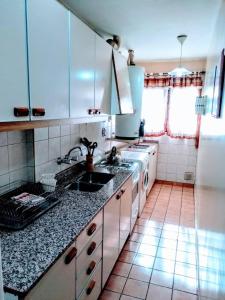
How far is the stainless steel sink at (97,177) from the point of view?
2338 mm

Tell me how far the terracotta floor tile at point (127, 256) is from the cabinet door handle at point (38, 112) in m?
1.77

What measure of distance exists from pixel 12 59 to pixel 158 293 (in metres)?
2.02

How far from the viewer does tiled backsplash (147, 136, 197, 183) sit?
4.39 meters

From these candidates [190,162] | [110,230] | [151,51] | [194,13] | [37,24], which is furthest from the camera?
[190,162]

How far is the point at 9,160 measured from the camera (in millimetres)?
1559

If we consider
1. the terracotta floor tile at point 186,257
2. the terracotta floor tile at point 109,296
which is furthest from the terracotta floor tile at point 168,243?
the terracotta floor tile at point 109,296

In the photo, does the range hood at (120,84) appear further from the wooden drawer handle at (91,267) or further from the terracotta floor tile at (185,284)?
the terracotta floor tile at (185,284)

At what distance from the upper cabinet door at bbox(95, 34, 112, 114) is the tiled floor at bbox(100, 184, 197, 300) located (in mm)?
1534

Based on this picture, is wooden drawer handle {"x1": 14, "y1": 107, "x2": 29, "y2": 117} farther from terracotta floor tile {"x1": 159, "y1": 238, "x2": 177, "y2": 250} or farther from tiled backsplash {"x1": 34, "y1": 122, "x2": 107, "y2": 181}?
terracotta floor tile {"x1": 159, "y1": 238, "x2": 177, "y2": 250}

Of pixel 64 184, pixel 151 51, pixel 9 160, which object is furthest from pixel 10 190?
pixel 151 51

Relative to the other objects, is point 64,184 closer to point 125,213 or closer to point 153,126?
point 125,213

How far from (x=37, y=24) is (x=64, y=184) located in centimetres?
124

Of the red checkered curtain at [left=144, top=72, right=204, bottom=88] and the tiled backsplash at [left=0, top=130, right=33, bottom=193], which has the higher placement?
the red checkered curtain at [left=144, top=72, right=204, bottom=88]

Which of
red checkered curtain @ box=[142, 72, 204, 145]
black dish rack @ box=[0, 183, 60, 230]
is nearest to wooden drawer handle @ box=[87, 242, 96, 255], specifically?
black dish rack @ box=[0, 183, 60, 230]
